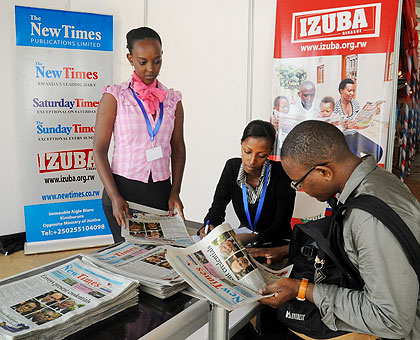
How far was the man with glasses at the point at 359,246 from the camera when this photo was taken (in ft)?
3.45

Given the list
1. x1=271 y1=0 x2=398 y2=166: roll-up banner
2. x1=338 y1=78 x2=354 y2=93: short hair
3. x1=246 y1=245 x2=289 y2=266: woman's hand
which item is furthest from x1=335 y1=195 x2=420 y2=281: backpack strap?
x1=338 y1=78 x2=354 y2=93: short hair

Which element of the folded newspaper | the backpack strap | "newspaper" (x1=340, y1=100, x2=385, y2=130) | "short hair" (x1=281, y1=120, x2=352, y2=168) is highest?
"newspaper" (x1=340, y1=100, x2=385, y2=130)

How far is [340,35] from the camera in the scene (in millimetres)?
3197

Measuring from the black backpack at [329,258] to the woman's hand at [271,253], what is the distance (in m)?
0.20

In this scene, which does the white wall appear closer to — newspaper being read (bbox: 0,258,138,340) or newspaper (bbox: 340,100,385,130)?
newspaper (bbox: 340,100,385,130)

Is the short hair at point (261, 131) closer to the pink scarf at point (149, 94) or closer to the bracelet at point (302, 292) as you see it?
the pink scarf at point (149, 94)

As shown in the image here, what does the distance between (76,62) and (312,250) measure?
3111mm

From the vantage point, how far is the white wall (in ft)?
12.3

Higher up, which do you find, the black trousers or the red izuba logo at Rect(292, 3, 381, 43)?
the red izuba logo at Rect(292, 3, 381, 43)

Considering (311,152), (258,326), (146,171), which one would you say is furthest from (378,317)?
(146,171)

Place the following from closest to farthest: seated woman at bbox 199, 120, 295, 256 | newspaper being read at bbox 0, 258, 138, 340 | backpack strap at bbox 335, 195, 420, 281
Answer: newspaper being read at bbox 0, 258, 138, 340 < backpack strap at bbox 335, 195, 420, 281 < seated woman at bbox 199, 120, 295, 256

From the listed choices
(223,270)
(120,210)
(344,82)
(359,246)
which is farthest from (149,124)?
(344,82)

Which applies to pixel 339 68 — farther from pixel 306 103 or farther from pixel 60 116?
pixel 60 116

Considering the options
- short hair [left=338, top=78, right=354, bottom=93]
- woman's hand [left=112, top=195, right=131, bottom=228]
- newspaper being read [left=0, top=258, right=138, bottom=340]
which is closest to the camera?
newspaper being read [left=0, top=258, right=138, bottom=340]
